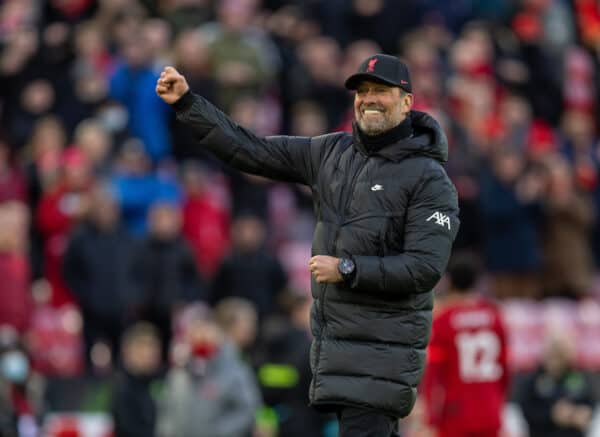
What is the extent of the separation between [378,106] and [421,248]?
659 millimetres

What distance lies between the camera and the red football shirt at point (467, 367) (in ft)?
34.0

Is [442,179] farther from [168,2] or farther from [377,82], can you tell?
[168,2]

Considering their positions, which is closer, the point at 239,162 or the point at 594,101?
the point at 239,162

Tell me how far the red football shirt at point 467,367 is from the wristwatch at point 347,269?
3.93 metres

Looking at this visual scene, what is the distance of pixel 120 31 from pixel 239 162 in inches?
388

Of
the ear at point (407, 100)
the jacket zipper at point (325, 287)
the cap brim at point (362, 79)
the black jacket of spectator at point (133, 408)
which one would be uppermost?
the cap brim at point (362, 79)

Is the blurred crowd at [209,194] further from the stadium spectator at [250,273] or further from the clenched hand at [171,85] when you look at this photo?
the clenched hand at [171,85]

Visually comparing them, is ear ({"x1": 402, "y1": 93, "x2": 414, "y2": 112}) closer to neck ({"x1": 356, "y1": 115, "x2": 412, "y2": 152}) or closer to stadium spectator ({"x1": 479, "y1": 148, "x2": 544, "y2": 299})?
neck ({"x1": 356, "y1": 115, "x2": 412, "y2": 152})

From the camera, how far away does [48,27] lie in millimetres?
16859

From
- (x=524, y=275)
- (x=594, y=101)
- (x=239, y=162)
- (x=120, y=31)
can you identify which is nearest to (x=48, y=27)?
(x=120, y=31)

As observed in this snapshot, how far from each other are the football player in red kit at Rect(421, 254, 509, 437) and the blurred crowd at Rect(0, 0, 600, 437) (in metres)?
1.50

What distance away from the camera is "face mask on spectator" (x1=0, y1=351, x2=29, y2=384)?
11625mm

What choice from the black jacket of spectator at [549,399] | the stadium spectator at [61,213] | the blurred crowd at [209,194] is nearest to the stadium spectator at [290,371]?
the blurred crowd at [209,194]

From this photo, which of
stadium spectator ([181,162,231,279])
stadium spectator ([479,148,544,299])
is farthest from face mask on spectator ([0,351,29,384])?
stadium spectator ([479,148,544,299])
